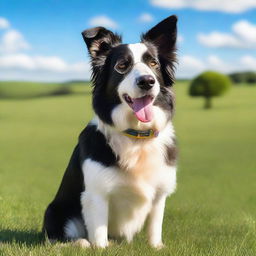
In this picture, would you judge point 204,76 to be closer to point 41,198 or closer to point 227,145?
point 227,145

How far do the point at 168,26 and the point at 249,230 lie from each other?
343cm

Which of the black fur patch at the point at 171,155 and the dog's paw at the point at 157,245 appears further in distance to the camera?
the dog's paw at the point at 157,245

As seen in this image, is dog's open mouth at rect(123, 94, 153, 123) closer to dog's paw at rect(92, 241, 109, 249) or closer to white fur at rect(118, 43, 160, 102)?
white fur at rect(118, 43, 160, 102)

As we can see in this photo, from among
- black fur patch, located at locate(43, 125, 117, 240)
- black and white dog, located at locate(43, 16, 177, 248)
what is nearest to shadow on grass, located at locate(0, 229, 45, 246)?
black fur patch, located at locate(43, 125, 117, 240)

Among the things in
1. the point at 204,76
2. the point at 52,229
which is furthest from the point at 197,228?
the point at 204,76

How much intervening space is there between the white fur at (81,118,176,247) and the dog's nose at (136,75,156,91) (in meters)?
0.64

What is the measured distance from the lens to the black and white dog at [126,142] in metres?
4.64

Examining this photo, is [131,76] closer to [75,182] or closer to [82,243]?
[75,182]

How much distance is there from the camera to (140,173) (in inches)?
187

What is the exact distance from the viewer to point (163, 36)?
510 cm

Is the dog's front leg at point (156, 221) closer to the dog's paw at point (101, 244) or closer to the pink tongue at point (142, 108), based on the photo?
the dog's paw at point (101, 244)

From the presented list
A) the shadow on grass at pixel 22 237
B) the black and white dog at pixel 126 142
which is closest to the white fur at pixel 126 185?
the black and white dog at pixel 126 142

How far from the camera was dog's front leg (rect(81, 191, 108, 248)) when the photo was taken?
15.5 feet

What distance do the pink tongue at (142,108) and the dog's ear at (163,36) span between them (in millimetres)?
756
